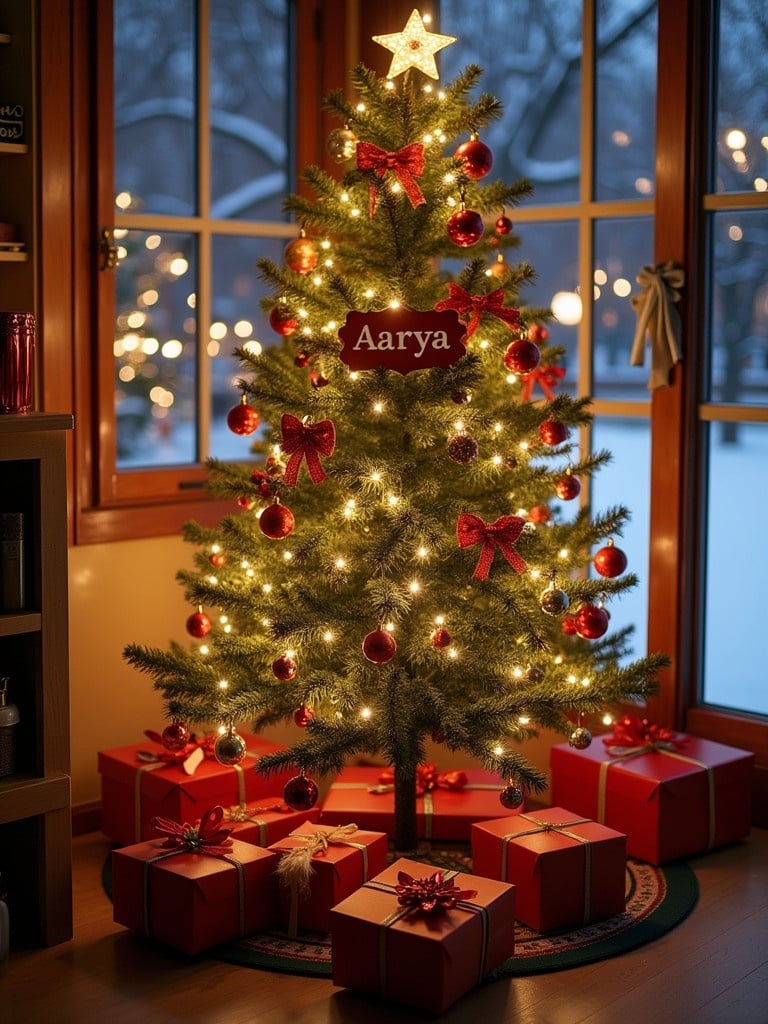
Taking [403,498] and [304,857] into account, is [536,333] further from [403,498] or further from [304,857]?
[304,857]

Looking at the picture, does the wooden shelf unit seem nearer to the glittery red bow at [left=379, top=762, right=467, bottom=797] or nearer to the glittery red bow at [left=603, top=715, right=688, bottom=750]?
the glittery red bow at [left=379, top=762, right=467, bottom=797]

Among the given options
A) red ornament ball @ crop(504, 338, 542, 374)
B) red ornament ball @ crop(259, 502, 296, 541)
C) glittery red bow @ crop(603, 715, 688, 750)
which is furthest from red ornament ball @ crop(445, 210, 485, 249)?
glittery red bow @ crop(603, 715, 688, 750)

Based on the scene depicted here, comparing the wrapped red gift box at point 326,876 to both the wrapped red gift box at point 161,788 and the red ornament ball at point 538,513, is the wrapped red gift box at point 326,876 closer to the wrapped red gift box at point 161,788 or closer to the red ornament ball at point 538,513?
the wrapped red gift box at point 161,788

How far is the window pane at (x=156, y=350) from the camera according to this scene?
3.71 m

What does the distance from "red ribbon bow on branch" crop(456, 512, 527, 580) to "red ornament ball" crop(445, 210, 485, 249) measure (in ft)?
1.93

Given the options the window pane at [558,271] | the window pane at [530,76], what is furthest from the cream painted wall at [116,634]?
the window pane at [530,76]

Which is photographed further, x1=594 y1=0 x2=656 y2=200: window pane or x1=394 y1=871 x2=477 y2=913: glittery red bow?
x1=594 y1=0 x2=656 y2=200: window pane

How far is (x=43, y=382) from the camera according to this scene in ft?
11.3

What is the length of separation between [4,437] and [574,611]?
4.30 ft

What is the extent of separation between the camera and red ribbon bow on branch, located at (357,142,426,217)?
2.97m

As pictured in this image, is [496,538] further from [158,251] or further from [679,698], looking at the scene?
[158,251]

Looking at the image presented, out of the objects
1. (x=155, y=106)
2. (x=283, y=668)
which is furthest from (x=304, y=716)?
(x=155, y=106)

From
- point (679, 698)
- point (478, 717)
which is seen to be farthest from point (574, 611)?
point (679, 698)

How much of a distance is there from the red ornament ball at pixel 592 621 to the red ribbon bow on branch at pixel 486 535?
0.20 m
